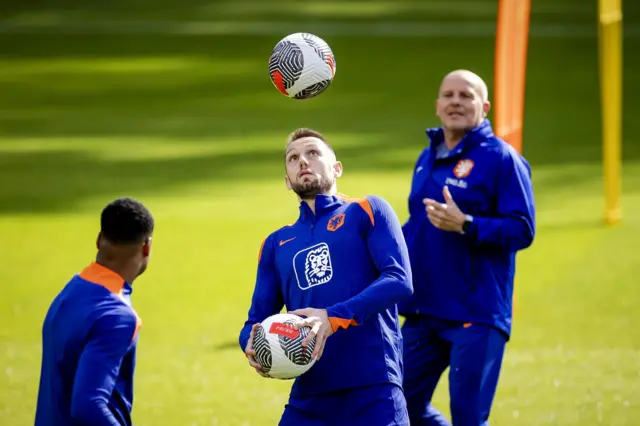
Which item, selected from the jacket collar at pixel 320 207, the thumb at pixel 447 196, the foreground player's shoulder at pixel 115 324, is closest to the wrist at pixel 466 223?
the thumb at pixel 447 196

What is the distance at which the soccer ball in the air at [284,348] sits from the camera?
6.23m

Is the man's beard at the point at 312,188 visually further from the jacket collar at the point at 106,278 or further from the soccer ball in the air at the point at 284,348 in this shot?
the jacket collar at the point at 106,278

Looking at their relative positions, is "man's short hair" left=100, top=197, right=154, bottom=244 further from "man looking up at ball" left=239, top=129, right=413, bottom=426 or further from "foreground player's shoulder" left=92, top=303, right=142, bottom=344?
"man looking up at ball" left=239, top=129, right=413, bottom=426

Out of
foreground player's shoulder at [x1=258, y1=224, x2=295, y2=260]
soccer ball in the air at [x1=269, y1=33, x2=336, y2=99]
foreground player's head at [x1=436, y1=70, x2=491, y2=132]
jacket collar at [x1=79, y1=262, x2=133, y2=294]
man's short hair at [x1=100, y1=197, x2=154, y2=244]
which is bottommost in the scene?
jacket collar at [x1=79, y1=262, x2=133, y2=294]

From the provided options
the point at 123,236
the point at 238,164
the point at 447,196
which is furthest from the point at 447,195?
the point at 238,164

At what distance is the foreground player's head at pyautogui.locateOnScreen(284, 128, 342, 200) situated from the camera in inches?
Answer: 268

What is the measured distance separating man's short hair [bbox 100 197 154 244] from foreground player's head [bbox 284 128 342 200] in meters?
1.04

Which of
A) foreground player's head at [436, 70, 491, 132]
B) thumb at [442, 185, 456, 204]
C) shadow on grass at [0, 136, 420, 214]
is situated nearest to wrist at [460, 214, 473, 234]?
thumb at [442, 185, 456, 204]

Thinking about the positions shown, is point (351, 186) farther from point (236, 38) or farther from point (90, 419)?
point (90, 419)

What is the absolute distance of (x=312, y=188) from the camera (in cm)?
682

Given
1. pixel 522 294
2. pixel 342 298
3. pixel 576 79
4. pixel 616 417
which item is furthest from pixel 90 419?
pixel 576 79

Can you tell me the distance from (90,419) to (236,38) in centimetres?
2201

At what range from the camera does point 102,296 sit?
582 cm

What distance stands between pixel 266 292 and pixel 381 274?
0.73 m
